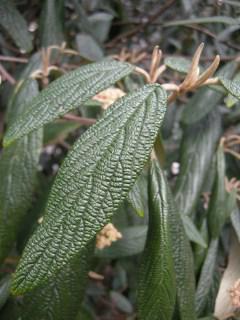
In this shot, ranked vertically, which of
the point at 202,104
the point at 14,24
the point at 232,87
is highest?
the point at 14,24

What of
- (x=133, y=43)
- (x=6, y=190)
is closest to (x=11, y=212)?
(x=6, y=190)

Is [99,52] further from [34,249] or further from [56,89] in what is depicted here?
[34,249]

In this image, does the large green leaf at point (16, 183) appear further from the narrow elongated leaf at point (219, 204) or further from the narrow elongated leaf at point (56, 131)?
the narrow elongated leaf at point (219, 204)

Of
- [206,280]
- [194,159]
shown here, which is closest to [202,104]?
[194,159]

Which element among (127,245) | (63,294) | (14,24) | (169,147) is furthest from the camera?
(169,147)

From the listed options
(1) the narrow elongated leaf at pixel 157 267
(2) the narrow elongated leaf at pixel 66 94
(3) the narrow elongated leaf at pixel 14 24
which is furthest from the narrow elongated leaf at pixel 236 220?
(3) the narrow elongated leaf at pixel 14 24

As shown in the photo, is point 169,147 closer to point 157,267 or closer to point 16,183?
point 16,183
